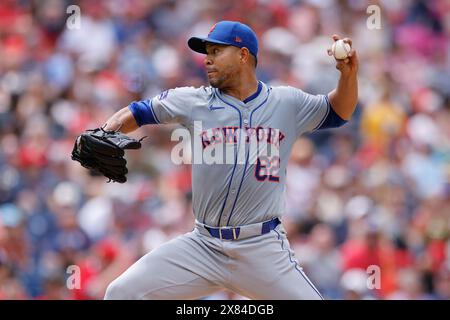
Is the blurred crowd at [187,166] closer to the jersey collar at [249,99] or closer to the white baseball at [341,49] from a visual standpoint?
the jersey collar at [249,99]

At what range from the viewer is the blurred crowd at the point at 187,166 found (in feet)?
27.6

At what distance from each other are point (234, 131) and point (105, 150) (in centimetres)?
68

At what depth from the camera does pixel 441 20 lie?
39.6 feet

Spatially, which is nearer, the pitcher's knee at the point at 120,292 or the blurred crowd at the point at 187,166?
the pitcher's knee at the point at 120,292

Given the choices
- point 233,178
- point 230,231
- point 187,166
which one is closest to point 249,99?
point 233,178

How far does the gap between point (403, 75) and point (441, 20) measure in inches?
53.9

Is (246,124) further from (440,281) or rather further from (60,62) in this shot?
(60,62)

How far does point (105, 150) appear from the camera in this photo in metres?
5.27

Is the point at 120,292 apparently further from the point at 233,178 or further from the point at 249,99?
the point at 249,99

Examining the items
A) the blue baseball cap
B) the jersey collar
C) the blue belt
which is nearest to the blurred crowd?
the blue belt

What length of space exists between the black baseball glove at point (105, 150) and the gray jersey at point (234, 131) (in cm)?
22

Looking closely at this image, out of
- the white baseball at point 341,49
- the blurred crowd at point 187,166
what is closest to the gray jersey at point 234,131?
the white baseball at point 341,49

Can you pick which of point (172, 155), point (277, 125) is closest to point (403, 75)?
point (172, 155)

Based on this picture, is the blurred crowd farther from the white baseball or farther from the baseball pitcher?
the white baseball
